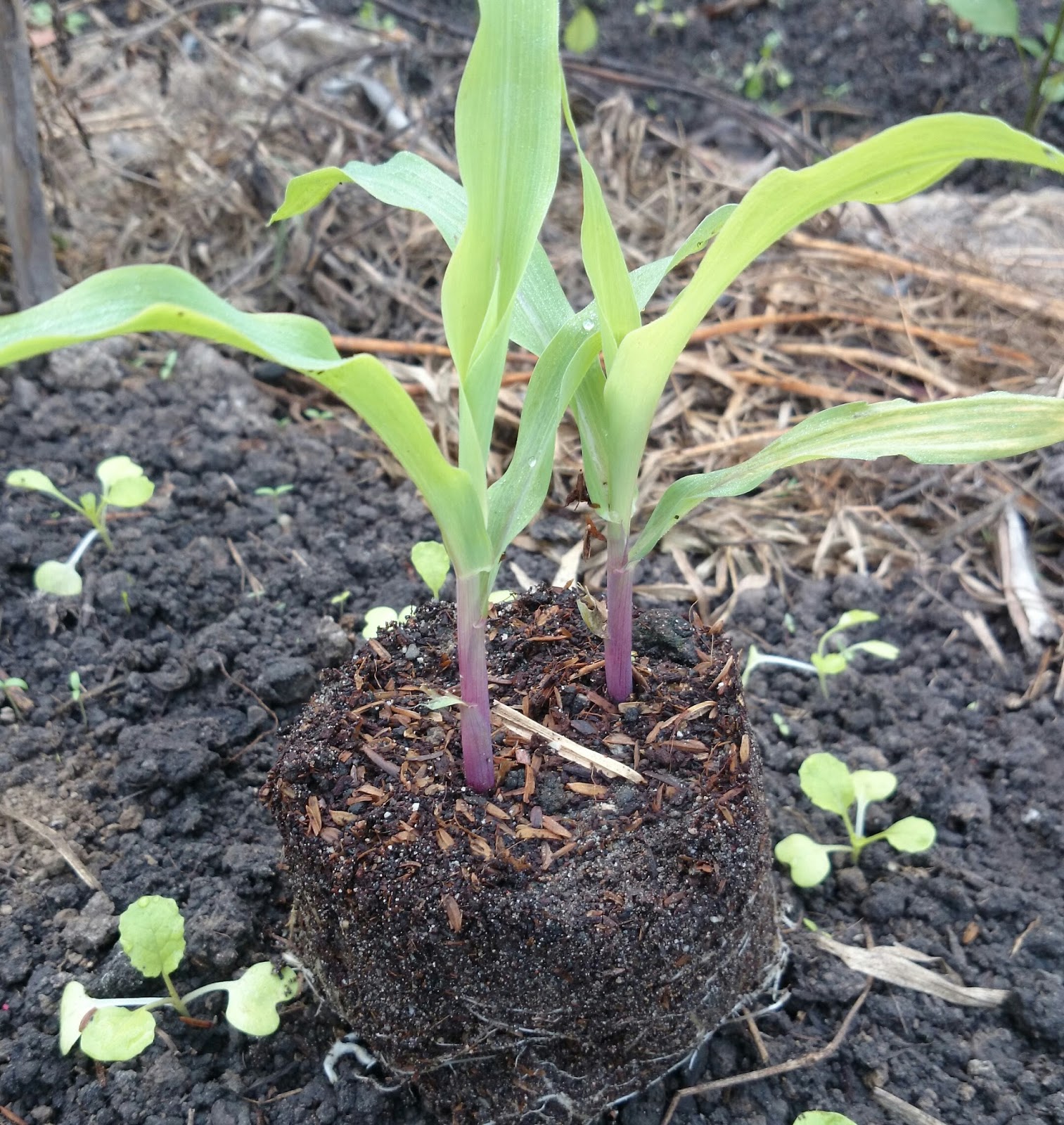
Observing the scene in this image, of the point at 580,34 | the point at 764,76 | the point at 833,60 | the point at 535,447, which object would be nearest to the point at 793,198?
the point at 535,447

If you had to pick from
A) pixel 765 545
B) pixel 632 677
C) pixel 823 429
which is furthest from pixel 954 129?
pixel 765 545

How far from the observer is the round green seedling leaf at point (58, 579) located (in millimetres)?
1467

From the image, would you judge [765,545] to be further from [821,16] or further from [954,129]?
[821,16]

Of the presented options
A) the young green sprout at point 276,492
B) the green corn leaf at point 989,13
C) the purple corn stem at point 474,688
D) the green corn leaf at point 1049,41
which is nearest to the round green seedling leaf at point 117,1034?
the purple corn stem at point 474,688

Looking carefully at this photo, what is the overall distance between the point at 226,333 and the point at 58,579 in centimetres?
102

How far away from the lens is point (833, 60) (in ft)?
11.1

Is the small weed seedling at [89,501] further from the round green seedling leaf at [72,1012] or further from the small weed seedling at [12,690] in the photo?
the round green seedling leaf at [72,1012]

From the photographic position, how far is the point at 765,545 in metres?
1.77

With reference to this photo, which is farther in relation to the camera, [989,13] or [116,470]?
[989,13]

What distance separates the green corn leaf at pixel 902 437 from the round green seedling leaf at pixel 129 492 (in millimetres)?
886

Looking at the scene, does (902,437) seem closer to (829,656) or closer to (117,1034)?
(829,656)

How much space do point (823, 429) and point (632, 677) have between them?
333 millimetres

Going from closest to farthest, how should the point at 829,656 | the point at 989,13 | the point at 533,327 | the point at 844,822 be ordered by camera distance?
the point at 533,327 < the point at 844,822 < the point at 829,656 < the point at 989,13

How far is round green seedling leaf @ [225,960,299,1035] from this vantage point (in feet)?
3.19
